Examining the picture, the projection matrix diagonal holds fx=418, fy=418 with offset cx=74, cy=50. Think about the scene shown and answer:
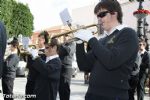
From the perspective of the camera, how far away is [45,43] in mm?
7773

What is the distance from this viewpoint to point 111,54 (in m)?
3.87

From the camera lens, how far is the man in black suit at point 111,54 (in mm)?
3891

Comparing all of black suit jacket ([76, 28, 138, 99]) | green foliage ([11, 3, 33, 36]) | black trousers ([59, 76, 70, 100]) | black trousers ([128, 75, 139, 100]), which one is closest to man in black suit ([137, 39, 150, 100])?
black trousers ([128, 75, 139, 100])

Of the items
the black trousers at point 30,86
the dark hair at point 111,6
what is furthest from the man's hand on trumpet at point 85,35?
the black trousers at point 30,86

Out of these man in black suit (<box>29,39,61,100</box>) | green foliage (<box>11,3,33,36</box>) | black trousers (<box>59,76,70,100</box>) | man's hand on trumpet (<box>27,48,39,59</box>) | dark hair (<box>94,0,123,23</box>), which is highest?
green foliage (<box>11,3,33,36</box>)

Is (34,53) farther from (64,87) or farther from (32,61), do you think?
(64,87)

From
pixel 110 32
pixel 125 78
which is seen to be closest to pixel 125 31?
pixel 110 32

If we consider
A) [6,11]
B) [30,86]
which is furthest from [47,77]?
[6,11]

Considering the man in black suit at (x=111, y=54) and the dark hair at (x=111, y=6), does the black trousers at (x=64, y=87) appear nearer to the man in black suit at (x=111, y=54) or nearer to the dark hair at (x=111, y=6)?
the man in black suit at (x=111, y=54)

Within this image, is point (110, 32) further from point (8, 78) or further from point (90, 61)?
point (8, 78)

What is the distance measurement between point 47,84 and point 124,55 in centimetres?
317

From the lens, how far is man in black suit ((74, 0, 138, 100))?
3891 millimetres

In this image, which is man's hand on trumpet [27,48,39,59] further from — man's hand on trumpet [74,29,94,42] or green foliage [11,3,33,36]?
green foliage [11,3,33,36]

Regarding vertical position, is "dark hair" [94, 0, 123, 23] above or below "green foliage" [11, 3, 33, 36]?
below
